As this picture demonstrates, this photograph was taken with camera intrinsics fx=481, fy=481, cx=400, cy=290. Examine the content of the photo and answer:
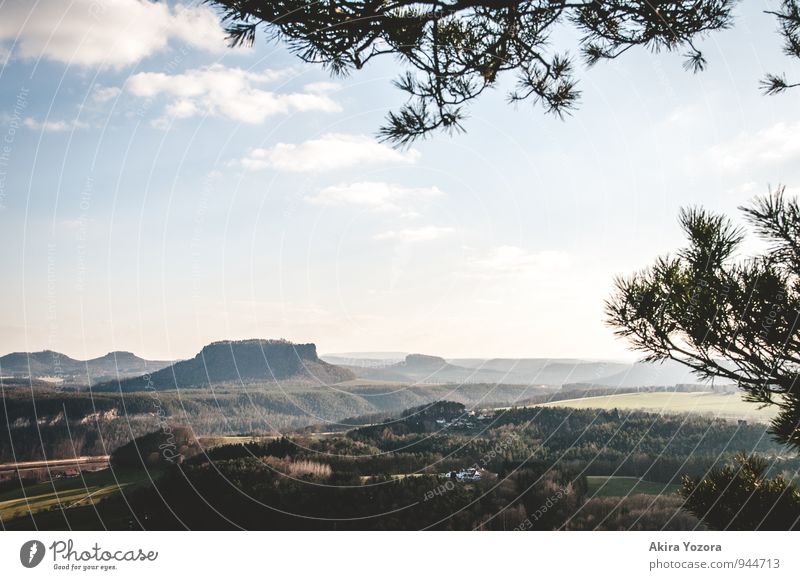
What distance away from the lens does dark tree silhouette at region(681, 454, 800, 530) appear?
363 centimetres

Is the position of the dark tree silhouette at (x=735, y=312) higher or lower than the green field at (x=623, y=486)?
higher

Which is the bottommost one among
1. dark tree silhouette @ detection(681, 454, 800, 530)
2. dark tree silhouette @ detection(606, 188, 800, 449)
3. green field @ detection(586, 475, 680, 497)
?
green field @ detection(586, 475, 680, 497)

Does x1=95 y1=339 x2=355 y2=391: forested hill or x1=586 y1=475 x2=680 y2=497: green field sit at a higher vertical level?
x1=95 y1=339 x2=355 y2=391: forested hill

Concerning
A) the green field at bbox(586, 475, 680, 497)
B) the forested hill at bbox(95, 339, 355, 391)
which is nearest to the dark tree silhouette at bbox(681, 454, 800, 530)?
the green field at bbox(586, 475, 680, 497)

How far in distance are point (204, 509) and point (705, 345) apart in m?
7.46

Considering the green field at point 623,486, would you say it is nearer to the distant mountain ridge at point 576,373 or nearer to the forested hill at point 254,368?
the distant mountain ridge at point 576,373

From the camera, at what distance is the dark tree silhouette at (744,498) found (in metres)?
3.63

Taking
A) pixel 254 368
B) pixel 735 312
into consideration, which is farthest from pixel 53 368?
pixel 254 368

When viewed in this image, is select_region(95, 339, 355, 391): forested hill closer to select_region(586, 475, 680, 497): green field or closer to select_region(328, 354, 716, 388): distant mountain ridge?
select_region(328, 354, 716, 388): distant mountain ridge

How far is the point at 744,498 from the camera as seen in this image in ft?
12.3

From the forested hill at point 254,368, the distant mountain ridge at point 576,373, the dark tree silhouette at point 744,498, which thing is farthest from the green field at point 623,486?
the forested hill at point 254,368

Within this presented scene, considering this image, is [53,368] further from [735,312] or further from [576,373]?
[576,373]
